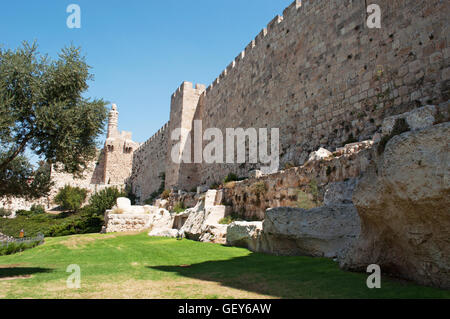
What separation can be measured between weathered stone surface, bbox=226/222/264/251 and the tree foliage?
9.39 feet

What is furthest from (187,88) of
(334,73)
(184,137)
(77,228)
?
(334,73)

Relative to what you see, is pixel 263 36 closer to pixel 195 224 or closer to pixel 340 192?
pixel 195 224

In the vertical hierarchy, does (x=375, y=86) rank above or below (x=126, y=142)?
below

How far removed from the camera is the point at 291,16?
1130 centimetres

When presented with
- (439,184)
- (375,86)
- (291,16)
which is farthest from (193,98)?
(439,184)

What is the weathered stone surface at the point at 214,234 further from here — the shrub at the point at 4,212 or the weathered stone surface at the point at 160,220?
the shrub at the point at 4,212

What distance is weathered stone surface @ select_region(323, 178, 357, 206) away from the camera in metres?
5.38

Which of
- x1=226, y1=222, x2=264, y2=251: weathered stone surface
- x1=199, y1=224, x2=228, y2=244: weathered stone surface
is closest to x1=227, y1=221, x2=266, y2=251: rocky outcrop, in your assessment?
x1=226, y1=222, x2=264, y2=251: weathered stone surface

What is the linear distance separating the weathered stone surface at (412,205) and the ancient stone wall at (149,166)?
20.9 metres

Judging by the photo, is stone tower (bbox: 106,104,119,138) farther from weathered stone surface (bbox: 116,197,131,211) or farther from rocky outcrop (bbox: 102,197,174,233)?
rocky outcrop (bbox: 102,197,174,233)

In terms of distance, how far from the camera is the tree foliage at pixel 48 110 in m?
4.80

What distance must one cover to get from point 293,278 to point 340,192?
2.54m

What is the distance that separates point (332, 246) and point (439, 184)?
2.22 meters
